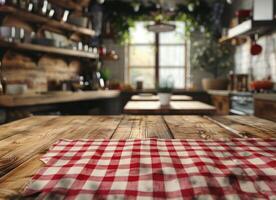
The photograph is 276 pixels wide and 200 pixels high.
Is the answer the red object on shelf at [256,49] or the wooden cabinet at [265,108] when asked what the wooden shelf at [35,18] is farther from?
the wooden cabinet at [265,108]

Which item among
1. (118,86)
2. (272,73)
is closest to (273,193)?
(272,73)

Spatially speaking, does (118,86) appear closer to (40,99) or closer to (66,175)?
(40,99)

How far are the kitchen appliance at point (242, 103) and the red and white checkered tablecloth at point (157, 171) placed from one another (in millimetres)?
3385

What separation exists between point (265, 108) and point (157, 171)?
11.1 feet

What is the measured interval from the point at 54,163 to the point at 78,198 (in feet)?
0.82

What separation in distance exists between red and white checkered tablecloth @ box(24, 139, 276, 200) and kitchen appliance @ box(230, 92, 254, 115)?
3385 mm

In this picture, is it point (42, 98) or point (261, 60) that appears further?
point (261, 60)

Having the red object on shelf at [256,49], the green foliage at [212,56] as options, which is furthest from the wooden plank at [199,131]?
the green foliage at [212,56]

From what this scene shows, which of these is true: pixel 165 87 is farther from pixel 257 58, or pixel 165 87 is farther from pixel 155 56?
pixel 155 56

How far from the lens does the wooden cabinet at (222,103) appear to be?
5388 mm

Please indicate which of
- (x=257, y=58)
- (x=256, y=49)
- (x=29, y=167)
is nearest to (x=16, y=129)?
(x=29, y=167)

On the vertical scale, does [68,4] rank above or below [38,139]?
above

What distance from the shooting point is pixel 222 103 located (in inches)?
226

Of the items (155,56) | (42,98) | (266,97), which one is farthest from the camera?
(155,56)
